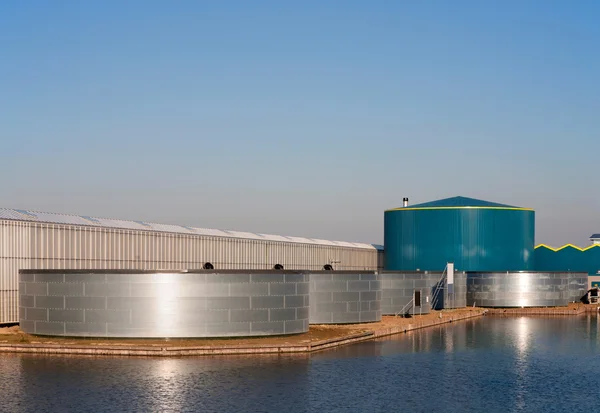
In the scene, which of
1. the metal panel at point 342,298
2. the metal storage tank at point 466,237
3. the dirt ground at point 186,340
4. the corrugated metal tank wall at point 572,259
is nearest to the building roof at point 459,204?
the metal storage tank at point 466,237

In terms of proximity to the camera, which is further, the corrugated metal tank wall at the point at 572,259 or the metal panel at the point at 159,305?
the corrugated metal tank wall at the point at 572,259

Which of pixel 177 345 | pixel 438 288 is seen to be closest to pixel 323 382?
pixel 177 345

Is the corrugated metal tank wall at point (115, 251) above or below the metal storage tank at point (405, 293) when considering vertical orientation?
Result: above

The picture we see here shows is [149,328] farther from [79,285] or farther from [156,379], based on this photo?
[156,379]

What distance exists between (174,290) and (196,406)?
23756 mm

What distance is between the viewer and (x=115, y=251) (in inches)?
3130

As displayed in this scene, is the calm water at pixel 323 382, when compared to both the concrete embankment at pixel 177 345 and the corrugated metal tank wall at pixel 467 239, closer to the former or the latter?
the concrete embankment at pixel 177 345

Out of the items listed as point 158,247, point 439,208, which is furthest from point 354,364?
point 439,208

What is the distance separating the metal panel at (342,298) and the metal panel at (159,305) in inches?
476

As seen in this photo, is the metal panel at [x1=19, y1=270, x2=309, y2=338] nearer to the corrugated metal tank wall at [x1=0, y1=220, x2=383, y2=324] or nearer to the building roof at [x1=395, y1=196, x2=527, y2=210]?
the corrugated metal tank wall at [x1=0, y1=220, x2=383, y2=324]

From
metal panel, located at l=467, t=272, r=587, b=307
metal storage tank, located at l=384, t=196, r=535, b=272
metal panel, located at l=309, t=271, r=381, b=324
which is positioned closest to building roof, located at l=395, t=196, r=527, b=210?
metal storage tank, located at l=384, t=196, r=535, b=272

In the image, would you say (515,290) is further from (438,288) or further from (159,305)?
(159,305)

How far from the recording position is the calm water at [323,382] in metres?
37.0

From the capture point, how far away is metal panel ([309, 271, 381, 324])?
73.9 m
